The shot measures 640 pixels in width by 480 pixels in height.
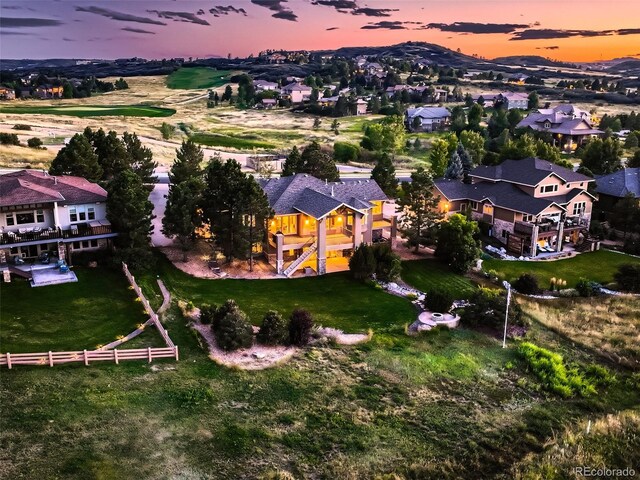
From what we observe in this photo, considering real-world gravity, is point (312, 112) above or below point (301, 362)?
above

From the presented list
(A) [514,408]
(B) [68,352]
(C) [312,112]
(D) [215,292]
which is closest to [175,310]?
(D) [215,292]

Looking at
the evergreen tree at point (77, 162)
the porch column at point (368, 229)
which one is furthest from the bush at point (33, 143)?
the porch column at point (368, 229)

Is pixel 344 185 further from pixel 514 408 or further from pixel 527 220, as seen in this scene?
pixel 514 408

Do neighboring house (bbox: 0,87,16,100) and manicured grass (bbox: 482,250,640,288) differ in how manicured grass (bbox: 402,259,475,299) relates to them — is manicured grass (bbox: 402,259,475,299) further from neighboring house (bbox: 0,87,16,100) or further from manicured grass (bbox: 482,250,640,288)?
neighboring house (bbox: 0,87,16,100)

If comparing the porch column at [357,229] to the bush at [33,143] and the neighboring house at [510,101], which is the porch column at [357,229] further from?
the neighboring house at [510,101]

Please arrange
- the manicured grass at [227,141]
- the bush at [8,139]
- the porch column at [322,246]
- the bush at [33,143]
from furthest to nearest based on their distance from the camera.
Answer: the manicured grass at [227,141], the bush at [33,143], the bush at [8,139], the porch column at [322,246]
